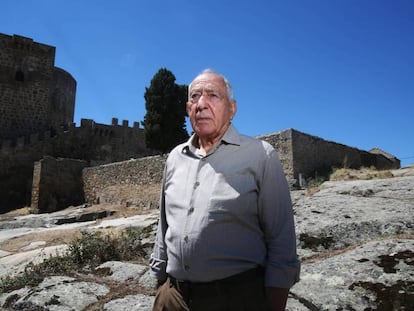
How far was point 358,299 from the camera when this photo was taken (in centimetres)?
286

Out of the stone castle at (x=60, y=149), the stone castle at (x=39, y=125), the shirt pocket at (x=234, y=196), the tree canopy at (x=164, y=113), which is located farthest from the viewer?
the stone castle at (x=39, y=125)

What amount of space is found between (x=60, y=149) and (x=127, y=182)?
976 cm

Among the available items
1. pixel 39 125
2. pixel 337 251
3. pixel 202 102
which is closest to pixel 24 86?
pixel 39 125

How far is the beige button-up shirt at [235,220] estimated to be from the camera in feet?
6.57

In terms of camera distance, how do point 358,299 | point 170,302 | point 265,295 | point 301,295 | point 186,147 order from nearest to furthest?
point 265,295, point 170,302, point 186,147, point 358,299, point 301,295

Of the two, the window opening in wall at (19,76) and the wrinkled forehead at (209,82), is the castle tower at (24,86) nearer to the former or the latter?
the window opening in wall at (19,76)

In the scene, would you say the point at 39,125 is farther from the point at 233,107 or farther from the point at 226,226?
the point at 226,226

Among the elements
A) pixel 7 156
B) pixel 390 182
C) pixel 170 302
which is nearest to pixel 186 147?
pixel 170 302

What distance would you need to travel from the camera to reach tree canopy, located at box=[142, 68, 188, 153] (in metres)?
22.9

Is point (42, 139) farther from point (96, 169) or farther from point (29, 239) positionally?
point (29, 239)

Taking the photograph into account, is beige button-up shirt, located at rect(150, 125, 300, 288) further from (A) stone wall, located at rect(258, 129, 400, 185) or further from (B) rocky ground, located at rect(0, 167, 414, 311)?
(A) stone wall, located at rect(258, 129, 400, 185)

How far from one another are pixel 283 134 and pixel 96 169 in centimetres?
1243

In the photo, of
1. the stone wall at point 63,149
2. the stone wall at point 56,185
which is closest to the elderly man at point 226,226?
the stone wall at point 56,185

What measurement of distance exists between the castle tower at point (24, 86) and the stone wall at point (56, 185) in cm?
704
